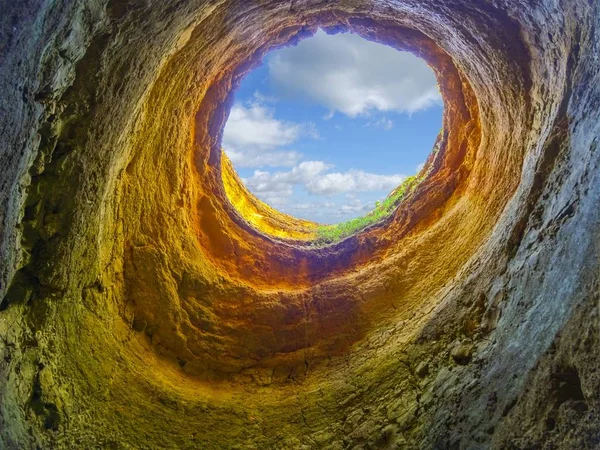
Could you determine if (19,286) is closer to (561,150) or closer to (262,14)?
(262,14)

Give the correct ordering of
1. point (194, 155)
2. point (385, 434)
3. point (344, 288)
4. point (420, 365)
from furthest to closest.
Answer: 1. point (194, 155)
2. point (344, 288)
3. point (420, 365)
4. point (385, 434)

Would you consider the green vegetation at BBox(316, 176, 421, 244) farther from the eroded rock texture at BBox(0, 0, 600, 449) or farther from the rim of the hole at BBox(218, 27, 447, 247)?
the eroded rock texture at BBox(0, 0, 600, 449)

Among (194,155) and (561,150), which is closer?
(561,150)

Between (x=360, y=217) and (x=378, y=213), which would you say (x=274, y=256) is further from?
(x=378, y=213)

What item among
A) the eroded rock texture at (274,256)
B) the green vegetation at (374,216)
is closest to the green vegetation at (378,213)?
the green vegetation at (374,216)

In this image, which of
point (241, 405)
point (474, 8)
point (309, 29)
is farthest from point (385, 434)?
point (309, 29)

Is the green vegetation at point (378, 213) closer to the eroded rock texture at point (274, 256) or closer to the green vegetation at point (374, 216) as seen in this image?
the green vegetation at point (374, 216)

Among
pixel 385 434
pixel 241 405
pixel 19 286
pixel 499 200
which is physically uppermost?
pixel 499 200
